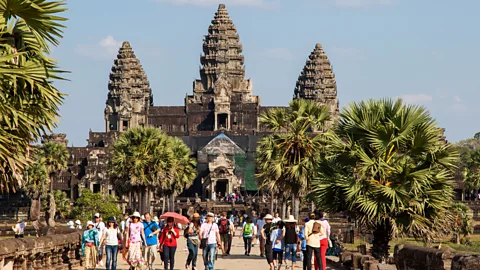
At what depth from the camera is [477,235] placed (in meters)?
84.3

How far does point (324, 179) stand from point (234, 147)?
104821 mm

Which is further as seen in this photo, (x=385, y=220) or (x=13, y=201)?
(x=13, y=201)

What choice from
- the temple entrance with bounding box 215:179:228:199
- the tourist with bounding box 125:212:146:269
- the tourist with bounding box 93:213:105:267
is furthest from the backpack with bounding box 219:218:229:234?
the temple entrance with bounding box 215:179:228:199

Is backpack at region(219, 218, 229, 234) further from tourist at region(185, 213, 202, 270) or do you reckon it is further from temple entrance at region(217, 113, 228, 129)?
A: temple entrance at region(217, 113, 228, 129)

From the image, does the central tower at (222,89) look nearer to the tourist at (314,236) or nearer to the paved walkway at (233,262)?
the paved walkway at (233,262)

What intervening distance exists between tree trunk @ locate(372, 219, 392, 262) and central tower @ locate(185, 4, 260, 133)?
→ 11780 cm

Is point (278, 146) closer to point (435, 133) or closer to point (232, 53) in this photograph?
point (435, 133)

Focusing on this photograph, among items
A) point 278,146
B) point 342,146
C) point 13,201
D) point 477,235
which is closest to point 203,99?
point 13,201

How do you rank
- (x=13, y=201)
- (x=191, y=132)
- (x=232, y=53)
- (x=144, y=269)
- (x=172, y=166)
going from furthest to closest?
1. (x=232, y=53)
2. (x=191, y=132)
3. (x=13, y=201)
4. (x=172, y=166)
5. (x=144, y=269)

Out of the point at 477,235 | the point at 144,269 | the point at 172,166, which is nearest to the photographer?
the point at 144,269

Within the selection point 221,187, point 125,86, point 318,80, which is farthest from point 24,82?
point 318,80

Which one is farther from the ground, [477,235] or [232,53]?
[232,53]

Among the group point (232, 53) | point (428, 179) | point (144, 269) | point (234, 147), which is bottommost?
point (144, 269)

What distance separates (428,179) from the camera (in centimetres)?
3047
